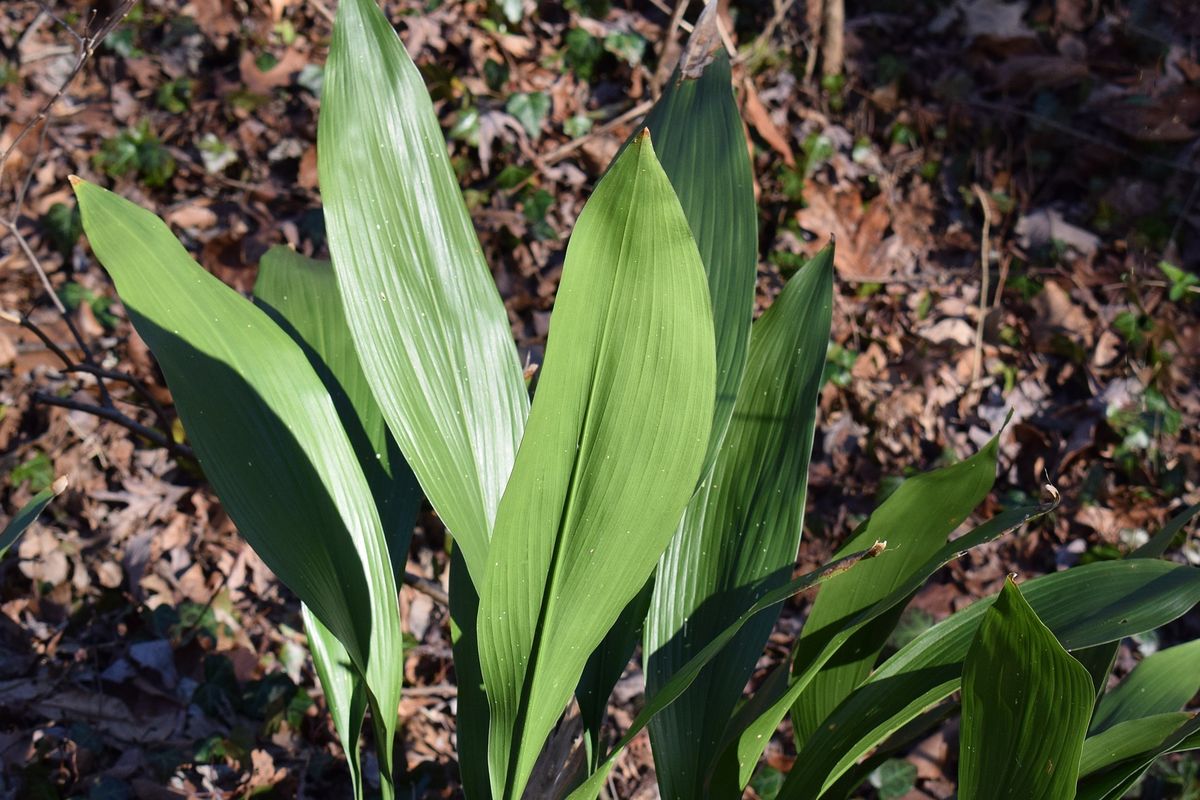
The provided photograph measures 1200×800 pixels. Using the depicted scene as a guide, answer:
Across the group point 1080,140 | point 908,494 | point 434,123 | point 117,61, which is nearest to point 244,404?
point 434,123

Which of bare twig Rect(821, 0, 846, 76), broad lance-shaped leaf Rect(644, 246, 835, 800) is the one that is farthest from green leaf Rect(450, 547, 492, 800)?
bare twig Rect(821, 0, 846, 76)

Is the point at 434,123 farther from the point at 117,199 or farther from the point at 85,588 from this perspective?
the point at 85,588

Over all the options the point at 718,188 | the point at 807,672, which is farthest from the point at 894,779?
the point at 718,188

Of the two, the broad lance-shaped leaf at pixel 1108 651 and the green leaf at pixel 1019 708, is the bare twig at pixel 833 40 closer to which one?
the broad lance-shaped leaf at pixel 1108 651

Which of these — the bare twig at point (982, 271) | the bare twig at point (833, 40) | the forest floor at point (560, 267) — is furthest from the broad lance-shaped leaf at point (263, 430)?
the bare twig at point (833, 40)

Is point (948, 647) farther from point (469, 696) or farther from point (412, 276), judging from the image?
point (412, 276)
